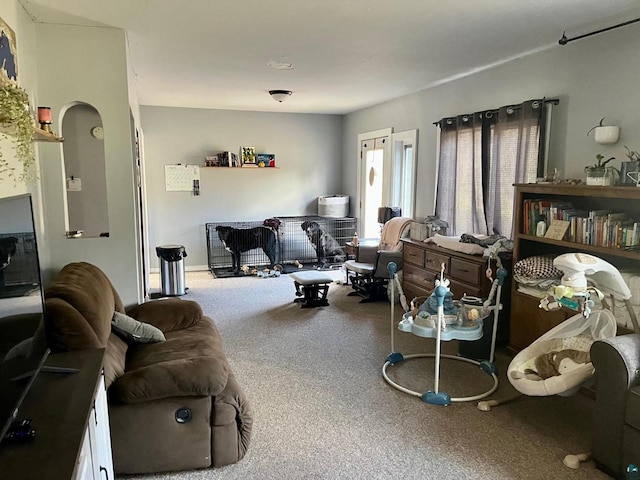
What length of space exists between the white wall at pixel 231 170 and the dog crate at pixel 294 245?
0.53 ft

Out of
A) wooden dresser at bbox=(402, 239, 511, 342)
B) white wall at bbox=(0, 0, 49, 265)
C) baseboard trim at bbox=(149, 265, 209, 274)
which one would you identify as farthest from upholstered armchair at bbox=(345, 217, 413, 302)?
white wall at bbox=(0, 0, 49, 265)

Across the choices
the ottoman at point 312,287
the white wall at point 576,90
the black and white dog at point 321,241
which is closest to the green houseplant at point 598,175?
the white wall at point 576,90

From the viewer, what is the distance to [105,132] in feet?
10.5

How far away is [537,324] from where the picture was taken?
339 centimetres

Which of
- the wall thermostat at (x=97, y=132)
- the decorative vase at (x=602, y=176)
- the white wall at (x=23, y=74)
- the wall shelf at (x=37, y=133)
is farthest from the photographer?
the wall thermostat at (x=97, y=132)

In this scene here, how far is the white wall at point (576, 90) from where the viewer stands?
3.05 m

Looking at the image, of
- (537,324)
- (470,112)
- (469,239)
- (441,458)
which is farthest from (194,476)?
(470,112)

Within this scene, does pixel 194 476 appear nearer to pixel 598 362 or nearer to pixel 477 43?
pixel 598 362

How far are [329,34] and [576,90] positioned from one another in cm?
188

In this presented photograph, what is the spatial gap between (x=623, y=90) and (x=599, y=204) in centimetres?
78

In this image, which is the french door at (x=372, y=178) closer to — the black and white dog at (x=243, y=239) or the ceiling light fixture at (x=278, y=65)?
the black and white dog at (x=243, y=239)

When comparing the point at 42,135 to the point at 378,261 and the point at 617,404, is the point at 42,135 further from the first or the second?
the point at 378,261

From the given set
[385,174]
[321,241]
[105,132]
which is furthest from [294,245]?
[105,132]

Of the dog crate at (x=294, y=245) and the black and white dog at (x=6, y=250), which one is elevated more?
the black and white dog at (x=6, y=250)
